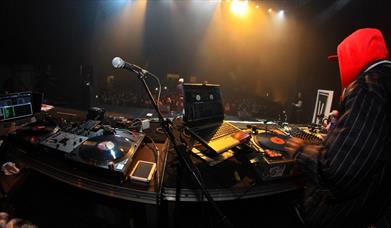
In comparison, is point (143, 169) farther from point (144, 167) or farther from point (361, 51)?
point (361, 51)

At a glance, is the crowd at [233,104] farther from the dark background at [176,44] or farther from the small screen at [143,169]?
the small screen at [143,169]

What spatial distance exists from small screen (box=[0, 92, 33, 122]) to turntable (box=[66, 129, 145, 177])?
980mm

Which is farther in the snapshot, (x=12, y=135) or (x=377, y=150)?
(x=12, y=135)

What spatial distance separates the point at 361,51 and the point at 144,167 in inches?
44.9

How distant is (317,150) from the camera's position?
2.62ft

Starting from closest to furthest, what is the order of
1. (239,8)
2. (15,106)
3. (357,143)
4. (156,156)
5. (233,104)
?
(357,143) < (156,156) < (15,106) < (239,8) < (233,104)

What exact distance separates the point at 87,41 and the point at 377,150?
23.0 ft

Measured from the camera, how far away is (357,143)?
70 cm

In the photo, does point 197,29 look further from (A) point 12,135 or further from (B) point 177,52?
(A) point 12,135

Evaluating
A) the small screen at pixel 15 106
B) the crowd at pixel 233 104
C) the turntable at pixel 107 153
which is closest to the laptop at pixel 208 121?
the turntable at pixel 107 153

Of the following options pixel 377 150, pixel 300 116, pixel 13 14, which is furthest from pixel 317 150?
pixel 13 14

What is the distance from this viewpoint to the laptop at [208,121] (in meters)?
1.09

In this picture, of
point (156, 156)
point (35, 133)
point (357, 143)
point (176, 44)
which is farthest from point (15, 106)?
point (176, 44)

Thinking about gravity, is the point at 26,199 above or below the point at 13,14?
below
